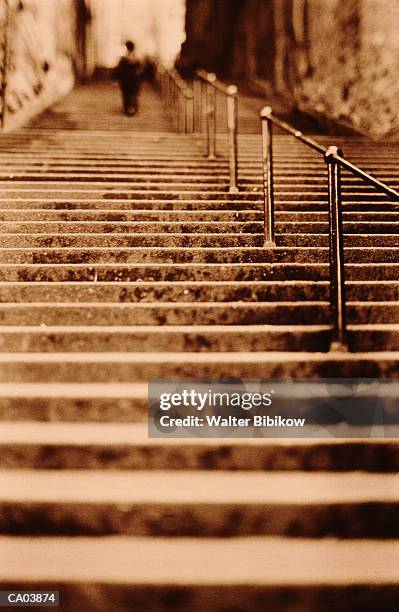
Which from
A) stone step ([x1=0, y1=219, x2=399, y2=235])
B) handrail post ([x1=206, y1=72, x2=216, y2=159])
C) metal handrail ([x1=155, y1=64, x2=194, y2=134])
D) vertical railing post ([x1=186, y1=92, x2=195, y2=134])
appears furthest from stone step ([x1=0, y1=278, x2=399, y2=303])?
vertical railing post ([x1=186, y1=92, x2=195, y2=134])

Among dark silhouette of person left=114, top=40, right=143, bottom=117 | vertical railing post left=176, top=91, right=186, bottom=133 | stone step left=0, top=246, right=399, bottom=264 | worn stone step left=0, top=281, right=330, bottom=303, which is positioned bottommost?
worn stone step left=0, top=281, right=330, bottom=303

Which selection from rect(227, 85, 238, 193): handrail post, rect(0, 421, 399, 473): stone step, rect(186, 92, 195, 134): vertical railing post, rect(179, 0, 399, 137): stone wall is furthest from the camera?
rect(179, 0, 399, 137): stone wall

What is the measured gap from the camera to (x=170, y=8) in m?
21.6

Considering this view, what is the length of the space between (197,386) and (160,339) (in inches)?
13.2

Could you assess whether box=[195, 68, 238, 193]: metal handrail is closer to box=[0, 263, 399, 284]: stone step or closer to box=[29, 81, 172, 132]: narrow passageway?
box=[0, 263, 399, 284]: stone step

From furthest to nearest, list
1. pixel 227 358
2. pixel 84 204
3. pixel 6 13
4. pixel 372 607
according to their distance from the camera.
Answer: pixel 6 13 → pixel 84 204 → pixel 227 358 → pixel 372 607

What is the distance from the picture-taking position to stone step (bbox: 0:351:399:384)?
2461 mm

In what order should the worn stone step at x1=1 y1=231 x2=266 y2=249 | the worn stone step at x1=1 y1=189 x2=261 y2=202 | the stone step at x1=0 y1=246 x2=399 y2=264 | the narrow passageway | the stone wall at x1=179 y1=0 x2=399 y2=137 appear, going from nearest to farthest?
the stone step at x1=0 y1=246 x2=399 y2=264
the worn stone step at x1=1 y1=231 x2=266 y2=249
the worn stone step at x1=1 y1=189 x2=261 y2=202
the stone wall at x1=179 y1=0 x2=399 y2=137
the narrow passageway

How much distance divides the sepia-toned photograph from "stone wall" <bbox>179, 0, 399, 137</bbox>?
8.41 ft

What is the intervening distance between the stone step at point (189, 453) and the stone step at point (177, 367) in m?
0.32

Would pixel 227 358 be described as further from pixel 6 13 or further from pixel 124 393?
pixel 6 13

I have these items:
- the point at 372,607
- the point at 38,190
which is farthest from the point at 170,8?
the point at 372,607

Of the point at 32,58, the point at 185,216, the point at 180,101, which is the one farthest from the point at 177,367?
the point at 32,58

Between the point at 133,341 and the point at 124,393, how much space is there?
33 cm
